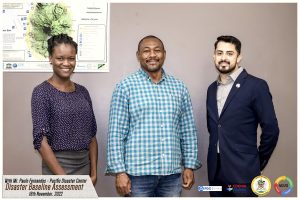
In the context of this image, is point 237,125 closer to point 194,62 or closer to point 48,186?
point 194,62

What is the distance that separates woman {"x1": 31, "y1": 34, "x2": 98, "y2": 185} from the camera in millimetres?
1646

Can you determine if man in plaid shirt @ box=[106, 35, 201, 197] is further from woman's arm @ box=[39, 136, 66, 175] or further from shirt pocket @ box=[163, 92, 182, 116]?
woman's arm @ box=[39, 136, 66, 175]

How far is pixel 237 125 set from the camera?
5.67 ft

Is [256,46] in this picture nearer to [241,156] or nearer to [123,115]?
[241,156]

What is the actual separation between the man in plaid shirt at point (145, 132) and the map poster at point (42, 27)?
440 millimetres

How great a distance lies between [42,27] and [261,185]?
150 cm

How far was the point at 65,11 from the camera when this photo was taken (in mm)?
1970

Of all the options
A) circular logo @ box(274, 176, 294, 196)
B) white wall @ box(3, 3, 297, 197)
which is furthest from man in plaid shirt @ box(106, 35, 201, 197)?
circular logo @ box(274, 176, 294, 196)

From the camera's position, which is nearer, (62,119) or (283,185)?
(62,119)

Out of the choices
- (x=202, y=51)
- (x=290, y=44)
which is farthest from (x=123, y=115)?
(x=290, y=44)

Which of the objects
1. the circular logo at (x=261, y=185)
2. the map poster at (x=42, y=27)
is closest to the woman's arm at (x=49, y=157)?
the map poster at (x=42, y=27)

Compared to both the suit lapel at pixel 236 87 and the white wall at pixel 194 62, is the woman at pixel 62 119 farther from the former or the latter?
the suit lapel at pixel 236 87

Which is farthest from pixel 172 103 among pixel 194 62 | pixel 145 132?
pixel 194 62

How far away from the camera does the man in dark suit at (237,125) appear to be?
5.62 ft
